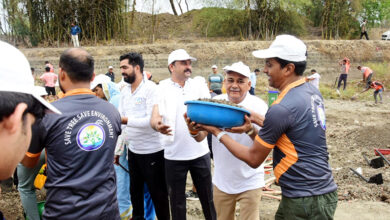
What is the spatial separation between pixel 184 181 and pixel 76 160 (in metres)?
1.78

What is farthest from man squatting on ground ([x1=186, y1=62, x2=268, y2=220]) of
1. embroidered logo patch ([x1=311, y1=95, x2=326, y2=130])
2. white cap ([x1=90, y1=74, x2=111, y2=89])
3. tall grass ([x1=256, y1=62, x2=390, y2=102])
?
tall grass ([x1=256, y1=62, x2=390, y2=102])

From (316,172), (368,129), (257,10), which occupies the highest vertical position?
(257,10)

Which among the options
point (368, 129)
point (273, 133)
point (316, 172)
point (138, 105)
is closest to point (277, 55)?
point (273, 133)

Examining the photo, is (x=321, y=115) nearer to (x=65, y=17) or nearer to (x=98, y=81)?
(x=98, y=81)

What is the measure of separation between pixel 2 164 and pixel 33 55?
20.5 m

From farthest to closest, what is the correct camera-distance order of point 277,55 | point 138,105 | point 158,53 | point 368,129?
point 158,53 < point 368,129 < point 138,105 < point 277,55

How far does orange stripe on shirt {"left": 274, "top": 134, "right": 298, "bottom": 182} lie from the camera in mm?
2168

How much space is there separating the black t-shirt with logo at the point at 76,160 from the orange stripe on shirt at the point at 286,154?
Answer: 1233mm

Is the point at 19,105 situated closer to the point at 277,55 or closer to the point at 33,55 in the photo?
the point at 277,55

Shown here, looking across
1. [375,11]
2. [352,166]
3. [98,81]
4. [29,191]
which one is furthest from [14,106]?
[375,11]

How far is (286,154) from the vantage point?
2.20m

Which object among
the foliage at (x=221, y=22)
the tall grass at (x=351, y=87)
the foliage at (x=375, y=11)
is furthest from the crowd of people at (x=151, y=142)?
the foliage at (x=375, y=11)

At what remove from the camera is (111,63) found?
19328 mm

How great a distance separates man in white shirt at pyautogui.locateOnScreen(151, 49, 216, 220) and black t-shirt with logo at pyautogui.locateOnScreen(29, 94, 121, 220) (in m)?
1.30
